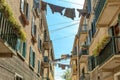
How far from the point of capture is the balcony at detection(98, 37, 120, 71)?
11.3 metres

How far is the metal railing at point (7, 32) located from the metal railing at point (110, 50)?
3.91 m

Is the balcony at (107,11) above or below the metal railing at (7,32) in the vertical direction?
above

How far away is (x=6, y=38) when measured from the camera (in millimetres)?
9281

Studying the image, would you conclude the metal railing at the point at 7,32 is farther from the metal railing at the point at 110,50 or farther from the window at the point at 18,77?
the window at the point at 18,77

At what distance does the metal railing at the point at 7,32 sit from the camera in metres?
8.90

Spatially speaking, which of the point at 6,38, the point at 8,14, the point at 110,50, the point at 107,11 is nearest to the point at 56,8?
the point at 107,11

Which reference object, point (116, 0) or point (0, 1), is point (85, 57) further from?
point (0, 1)

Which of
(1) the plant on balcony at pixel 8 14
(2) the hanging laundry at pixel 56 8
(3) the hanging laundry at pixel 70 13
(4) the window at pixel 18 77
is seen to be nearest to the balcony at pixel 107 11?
(3) the hanging laundry at pixel 70 13

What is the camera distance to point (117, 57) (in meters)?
11.2

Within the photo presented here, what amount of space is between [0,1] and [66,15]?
7492mm

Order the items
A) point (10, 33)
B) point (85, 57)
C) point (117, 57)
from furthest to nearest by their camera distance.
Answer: point (85, 57), point (117, 57), point (10, 33)

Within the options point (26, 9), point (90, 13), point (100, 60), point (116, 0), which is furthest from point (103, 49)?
point (90, 13)

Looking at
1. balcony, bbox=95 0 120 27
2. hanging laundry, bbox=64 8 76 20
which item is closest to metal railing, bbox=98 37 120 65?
balcony, bbox=95 0 120 27

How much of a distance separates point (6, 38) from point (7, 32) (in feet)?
1.16
